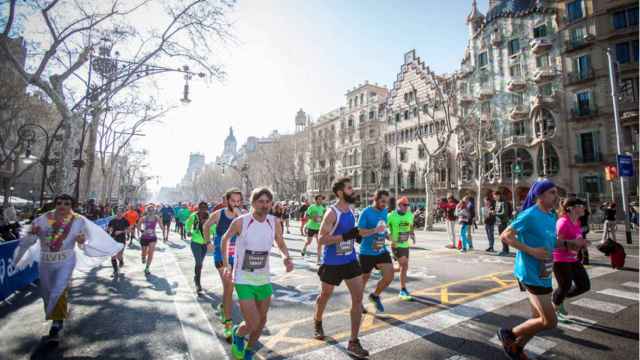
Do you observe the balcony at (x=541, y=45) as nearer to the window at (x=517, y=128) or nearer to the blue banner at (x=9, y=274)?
the window at (x=517, y=128)

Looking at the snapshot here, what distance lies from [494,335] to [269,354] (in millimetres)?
2960

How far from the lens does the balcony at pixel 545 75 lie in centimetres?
2908

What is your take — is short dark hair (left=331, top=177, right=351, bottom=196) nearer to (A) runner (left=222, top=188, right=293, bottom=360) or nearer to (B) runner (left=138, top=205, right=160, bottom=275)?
(A) runner (left=222, top=188, right=293, bottom=360)

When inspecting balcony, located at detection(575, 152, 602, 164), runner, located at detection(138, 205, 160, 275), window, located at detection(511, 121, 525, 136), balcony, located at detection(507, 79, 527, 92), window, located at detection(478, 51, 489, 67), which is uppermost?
window, located at detection(478, 51, 489, 67)

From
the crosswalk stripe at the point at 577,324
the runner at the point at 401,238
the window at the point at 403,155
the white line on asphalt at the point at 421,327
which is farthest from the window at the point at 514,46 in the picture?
the crosswalk stripe at the point at 577,324

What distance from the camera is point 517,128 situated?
3161 cm

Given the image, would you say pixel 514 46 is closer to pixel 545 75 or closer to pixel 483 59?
pixel 483 59

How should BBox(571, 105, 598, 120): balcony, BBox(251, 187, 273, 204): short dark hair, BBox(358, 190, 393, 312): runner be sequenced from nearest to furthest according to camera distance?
BBox(251, 187, 273, 204): short dark hair, BBox(358, 190, 393, 312): runner, BBox(571, 105, 598, 120): balcony

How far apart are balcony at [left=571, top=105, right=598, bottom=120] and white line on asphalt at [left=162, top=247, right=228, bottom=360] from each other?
3332cm

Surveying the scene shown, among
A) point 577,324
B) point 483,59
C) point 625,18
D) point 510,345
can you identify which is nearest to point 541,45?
point 625,18

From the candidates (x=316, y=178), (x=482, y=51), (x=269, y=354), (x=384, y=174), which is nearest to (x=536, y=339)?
(x=269, y=354)

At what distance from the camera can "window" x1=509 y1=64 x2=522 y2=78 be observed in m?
31.7

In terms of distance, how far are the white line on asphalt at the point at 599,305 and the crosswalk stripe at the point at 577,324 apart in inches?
30.2

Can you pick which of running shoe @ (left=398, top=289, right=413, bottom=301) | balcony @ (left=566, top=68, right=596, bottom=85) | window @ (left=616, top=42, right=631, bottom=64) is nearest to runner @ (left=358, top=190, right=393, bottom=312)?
running shoe @ (left=398, top=289, right=413, bottom=301)
